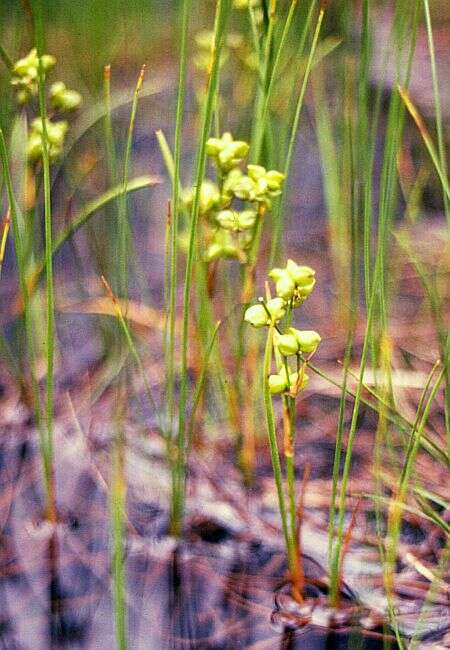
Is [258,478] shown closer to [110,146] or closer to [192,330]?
[192,330]

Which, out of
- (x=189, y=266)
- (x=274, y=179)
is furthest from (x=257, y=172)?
(x=189, y=266)

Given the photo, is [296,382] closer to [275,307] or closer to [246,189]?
[275,307]

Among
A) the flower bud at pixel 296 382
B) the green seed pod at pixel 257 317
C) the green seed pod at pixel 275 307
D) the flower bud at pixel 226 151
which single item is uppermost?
the flower bud at pixel 226 151

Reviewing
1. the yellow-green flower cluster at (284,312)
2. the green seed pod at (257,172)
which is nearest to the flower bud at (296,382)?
the yellow-green flower cluster at (284,312)

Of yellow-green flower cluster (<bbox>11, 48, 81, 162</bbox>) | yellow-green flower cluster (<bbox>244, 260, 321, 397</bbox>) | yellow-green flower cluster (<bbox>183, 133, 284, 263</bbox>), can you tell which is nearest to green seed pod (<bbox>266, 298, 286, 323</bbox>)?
yellow-green flower cluster (<bbox>244, 260, 321, 397</bbox>)

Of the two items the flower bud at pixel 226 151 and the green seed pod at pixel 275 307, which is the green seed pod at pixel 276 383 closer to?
the green seed pod at pixel 275 307

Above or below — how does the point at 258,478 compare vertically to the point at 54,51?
below

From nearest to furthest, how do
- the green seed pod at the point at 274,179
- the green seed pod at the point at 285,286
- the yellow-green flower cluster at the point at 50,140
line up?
1. the green seed pod at the point at 285,286
2. the green seed pod at the point at 274,179
3. the yellow-green flower cluster at the point at 50,140

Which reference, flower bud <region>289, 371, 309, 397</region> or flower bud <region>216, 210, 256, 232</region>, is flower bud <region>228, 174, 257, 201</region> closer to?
flower bud <region>216, 210, 256, 232</region>

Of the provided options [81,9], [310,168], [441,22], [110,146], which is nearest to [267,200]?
[110,146]
